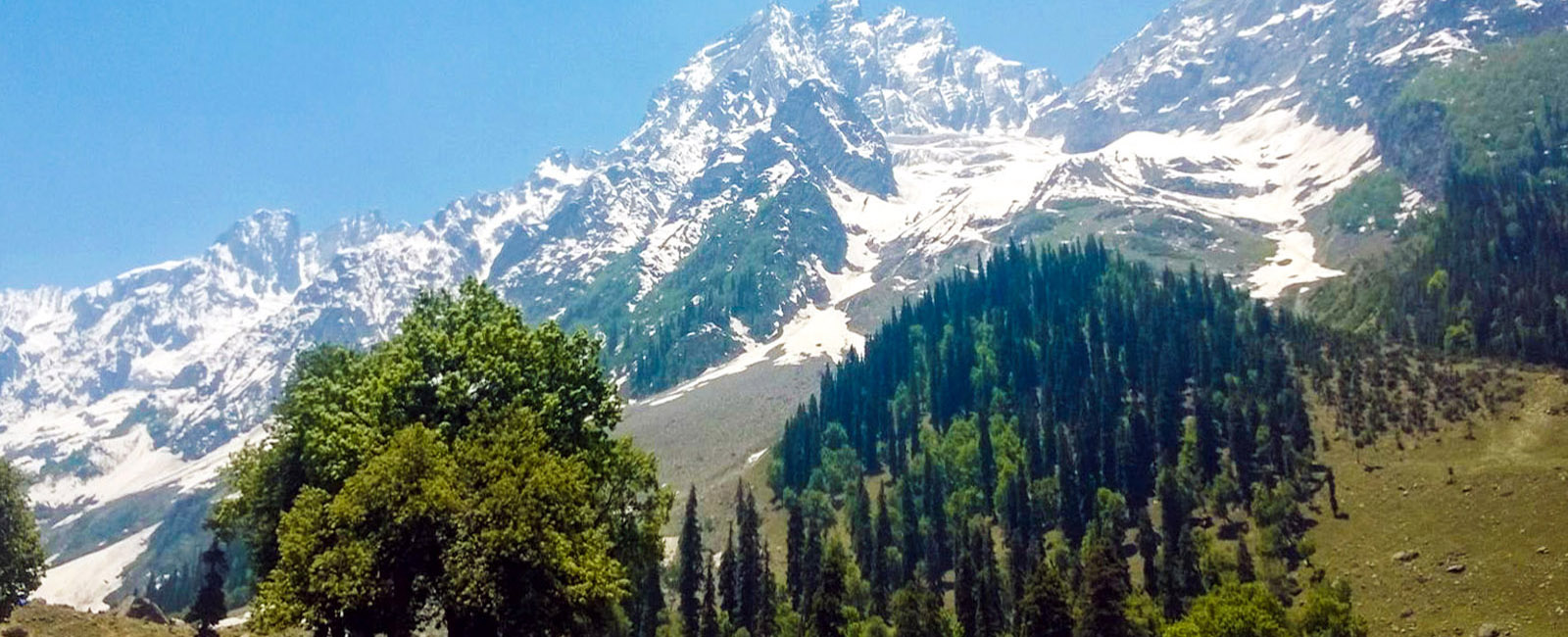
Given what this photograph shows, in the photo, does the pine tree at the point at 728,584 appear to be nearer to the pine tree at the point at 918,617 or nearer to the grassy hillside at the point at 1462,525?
the pine tree at the point at 918,617

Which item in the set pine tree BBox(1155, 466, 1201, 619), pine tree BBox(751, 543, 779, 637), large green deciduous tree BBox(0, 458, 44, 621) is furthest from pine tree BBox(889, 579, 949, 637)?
large green deciduous tree BBox(0, 458, 44, 621)

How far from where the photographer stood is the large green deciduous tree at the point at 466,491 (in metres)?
24.3

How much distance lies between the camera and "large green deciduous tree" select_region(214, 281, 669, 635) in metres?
24.3

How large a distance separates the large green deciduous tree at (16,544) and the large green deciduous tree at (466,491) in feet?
151

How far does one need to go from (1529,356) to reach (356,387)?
8045 inches

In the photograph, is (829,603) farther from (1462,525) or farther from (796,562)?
(1462,525)

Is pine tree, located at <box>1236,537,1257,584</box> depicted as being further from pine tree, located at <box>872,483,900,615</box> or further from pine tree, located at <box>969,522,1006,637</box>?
pine tree, located at <box>872,483,900,615</box>

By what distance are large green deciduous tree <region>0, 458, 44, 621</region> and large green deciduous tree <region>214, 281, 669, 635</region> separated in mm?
46128

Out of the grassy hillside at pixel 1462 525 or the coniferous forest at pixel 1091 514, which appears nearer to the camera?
the grassy hillside at pixel 1462 525

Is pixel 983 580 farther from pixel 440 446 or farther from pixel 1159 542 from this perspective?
pixel 440 446

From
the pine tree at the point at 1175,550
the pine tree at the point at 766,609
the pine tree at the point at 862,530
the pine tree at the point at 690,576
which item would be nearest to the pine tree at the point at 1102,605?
the pine tree at the point at 1175,550

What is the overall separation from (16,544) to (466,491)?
59003mm

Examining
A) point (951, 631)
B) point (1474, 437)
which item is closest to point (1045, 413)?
point (1474, 437)

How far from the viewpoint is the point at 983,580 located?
121312mm
